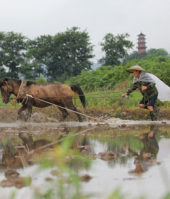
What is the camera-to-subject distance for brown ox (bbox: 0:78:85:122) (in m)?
15.5

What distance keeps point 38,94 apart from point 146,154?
28.0ft

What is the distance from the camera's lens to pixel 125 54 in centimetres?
6856

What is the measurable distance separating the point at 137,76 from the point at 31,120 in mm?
4506

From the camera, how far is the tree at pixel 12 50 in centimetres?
6562

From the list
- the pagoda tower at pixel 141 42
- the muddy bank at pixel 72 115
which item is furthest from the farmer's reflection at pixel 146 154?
the pagoda tower at pixel 141 42

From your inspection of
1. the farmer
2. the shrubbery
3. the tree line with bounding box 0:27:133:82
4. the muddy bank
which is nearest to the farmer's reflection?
the farmer

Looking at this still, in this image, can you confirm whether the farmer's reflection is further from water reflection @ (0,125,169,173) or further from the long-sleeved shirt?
the long-sleeved shirt

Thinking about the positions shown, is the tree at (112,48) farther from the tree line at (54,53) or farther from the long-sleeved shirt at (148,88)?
the long-sleeved shirt at (148,88)

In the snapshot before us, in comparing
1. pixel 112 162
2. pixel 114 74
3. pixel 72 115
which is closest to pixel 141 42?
pixel 114 74

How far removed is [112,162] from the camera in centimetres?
706

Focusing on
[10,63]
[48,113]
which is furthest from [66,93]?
[10,63]

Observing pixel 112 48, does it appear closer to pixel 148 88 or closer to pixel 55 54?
pixel 55 54

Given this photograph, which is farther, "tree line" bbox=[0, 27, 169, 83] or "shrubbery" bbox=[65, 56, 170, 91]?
"tree line" bbox=[0, 27, 169, 83]

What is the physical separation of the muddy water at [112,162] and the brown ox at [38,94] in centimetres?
361
